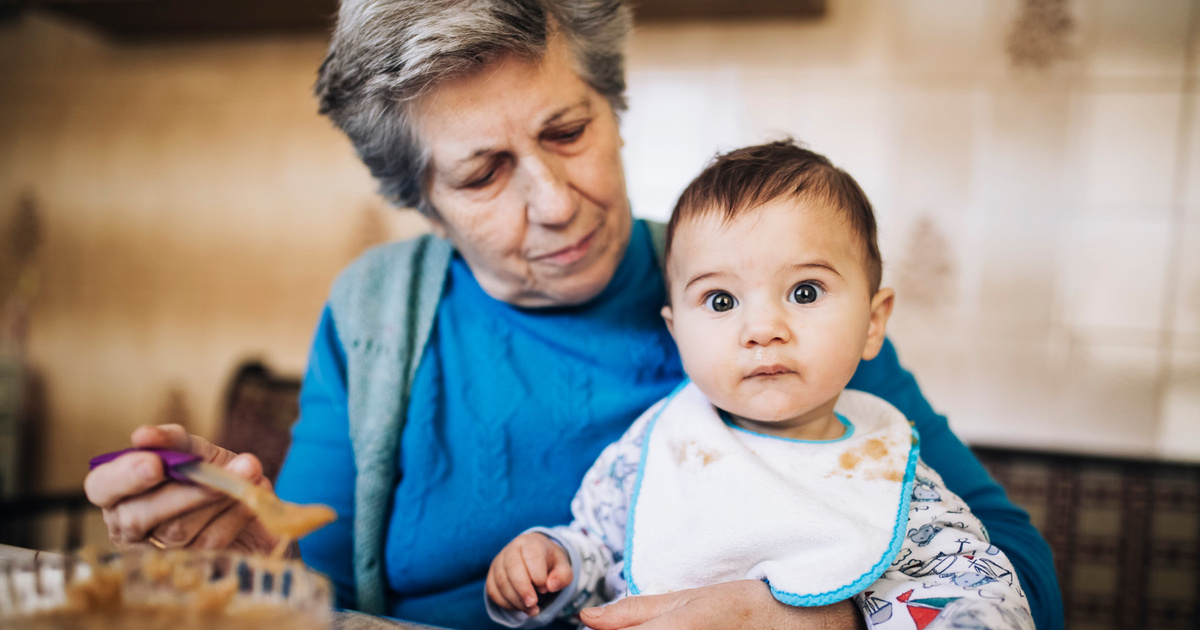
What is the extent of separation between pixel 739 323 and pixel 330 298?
0.79 metres

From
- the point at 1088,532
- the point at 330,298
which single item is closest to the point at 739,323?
the point at 330,298

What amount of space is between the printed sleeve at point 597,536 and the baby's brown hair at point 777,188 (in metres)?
0.34

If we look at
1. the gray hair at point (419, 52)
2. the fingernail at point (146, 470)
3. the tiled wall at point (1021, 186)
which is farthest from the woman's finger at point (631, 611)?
the tiled wall at point (1021, 186)

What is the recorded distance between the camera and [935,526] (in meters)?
0.84

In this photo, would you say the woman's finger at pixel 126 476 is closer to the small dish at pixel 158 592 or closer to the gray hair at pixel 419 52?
the small dish at pixel 158 592

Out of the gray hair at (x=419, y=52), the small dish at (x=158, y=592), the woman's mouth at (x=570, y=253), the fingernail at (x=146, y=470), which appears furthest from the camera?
the woman's mouth at (x=570, y=253)

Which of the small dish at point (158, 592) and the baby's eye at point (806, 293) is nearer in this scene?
the small dish at point (158, 592)

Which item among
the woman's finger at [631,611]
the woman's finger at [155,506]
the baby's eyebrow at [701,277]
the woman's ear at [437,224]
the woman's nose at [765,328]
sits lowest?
the woman's finger at [631,611]

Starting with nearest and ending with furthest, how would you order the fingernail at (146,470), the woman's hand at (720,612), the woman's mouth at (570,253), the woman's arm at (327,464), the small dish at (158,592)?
1. the small dish at (158,592)
2. the fingernail at (146,470)
3. the woman's hand at (720,612)
4. the woman's mouth at (570,253)
5. the woman's arm at (327,464)

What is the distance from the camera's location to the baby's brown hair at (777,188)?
2.90ft

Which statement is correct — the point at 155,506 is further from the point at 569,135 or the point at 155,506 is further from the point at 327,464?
the point at 569,135

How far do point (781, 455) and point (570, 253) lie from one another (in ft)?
1.41

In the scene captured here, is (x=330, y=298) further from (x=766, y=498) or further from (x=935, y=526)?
(x=935, y=526)

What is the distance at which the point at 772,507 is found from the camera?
0.86 m
